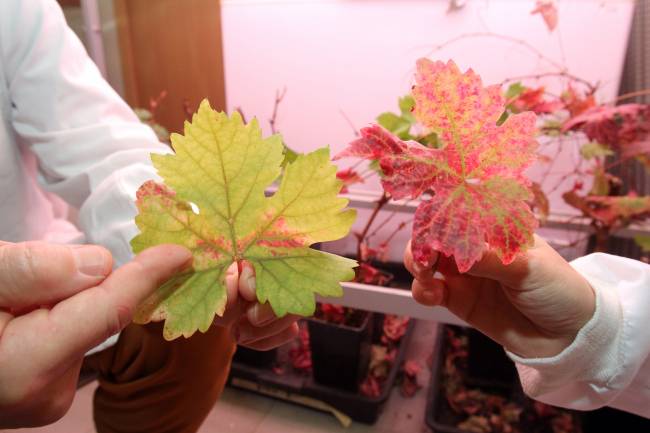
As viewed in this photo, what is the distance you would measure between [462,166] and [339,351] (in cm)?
64

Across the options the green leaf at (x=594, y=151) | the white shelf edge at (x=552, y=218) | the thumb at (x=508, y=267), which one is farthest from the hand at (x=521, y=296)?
the green leaf at (x=594, y=151)

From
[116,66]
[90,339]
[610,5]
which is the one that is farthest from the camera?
[116,66]

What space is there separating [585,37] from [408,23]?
29 cm

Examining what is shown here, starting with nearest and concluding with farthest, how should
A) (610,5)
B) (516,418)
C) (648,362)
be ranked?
1. (648,362)
2. (610,5)
3. (516,418)

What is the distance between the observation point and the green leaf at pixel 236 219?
0.25 m

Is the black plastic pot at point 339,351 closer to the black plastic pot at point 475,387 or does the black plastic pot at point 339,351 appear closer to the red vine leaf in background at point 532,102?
the black plastic pot at point 475,387

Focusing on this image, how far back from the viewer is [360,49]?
0.70 meters

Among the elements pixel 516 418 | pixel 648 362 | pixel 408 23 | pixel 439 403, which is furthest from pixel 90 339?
pixel 516 418

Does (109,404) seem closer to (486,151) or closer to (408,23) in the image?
(486,151)

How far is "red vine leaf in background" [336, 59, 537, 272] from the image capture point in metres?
0.25

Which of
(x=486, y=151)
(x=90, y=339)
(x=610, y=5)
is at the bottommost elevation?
(x=90, y=339)

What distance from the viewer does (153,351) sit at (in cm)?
46

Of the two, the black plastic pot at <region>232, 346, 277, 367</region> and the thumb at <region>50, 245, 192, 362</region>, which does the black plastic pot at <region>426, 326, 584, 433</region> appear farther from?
the thumb at <region>50, 245, 192, 362</region>

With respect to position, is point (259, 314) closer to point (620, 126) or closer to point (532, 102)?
point (532, 102)
